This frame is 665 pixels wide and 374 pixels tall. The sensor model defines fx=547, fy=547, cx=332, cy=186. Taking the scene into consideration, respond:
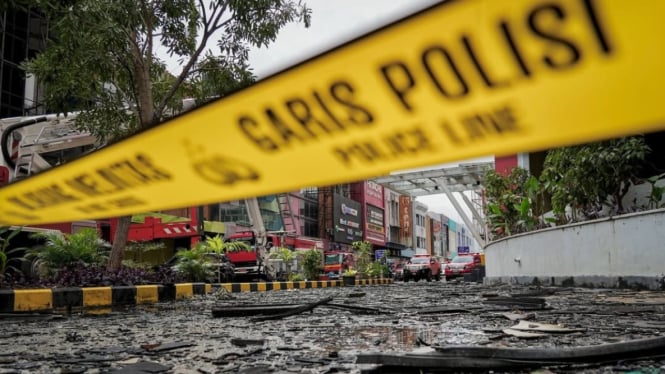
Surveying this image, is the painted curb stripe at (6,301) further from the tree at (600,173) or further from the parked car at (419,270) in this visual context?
the parked car at (419,270)

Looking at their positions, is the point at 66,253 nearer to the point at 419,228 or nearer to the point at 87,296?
the point at 87,296

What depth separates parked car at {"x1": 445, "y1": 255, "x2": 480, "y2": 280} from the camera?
26422 mm

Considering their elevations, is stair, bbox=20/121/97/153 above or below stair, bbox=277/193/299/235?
above

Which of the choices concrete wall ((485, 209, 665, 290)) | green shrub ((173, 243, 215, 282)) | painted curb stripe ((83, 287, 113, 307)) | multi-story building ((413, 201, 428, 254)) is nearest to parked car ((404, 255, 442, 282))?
concrete wall ((485, 209, 665, 290))

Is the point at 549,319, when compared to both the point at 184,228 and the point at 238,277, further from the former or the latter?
the point at 184,228

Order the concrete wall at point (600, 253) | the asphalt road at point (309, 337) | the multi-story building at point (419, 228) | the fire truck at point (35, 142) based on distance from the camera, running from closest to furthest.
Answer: the asphalt road at point (309, 337)
the concrete wall at point (600, 253)
the fire truck at point (35, 142)
the multi-story building at point (419, 228)

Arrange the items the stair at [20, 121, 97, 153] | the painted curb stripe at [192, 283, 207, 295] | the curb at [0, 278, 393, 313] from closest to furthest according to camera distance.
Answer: the curb at [0, 278, 393, 313] < the painted curb stripe at [192, 283, 207, 295] < the stair at [20, 121, 97, 153]

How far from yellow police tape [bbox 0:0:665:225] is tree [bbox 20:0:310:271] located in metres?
5.89

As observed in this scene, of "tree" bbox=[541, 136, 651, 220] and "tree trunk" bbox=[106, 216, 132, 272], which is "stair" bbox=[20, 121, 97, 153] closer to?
"tree trunk" bbox=[106, 216, 132, 272]

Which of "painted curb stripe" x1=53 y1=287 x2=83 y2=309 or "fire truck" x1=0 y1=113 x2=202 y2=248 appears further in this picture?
"fire truck" x1=0 y1=113 x2=202 y2=248

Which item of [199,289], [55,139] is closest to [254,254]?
[55,139]

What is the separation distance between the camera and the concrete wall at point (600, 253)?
762cm

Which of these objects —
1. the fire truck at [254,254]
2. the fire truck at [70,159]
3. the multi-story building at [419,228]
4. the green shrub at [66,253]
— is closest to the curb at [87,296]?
the fire truck at [70,159]

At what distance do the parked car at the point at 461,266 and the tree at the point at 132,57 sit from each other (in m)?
18.7
